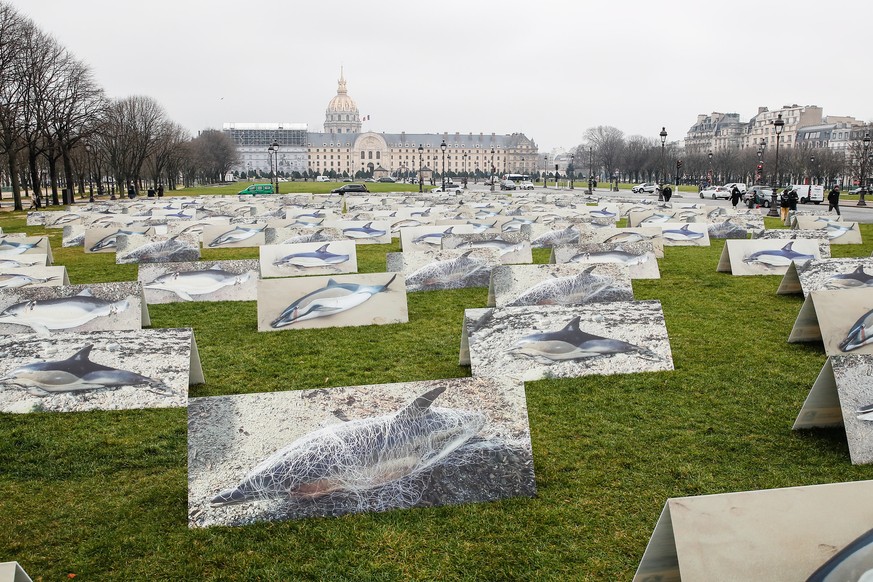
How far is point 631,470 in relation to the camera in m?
5.01

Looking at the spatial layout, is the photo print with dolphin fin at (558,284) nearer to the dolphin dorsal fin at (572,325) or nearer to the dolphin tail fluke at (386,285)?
the dolphin tail fluke at (386,285)

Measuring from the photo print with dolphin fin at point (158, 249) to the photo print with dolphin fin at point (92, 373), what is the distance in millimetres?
9288

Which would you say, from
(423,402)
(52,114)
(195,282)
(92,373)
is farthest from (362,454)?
(52,114)

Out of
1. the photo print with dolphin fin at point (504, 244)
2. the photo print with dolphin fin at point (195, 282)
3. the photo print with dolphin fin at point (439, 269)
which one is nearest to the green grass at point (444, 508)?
the photo print with dolphin fin at point (195, 282)

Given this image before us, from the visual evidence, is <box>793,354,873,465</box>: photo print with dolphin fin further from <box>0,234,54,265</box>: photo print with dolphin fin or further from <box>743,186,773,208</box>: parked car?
<box>743,186,773,208</box>: parked car

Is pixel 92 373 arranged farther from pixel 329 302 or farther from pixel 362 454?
pixel 329 302

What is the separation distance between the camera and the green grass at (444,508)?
3.96 metres

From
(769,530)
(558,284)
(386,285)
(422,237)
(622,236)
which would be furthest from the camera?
(422,237)

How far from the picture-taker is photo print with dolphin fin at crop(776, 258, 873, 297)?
385 inches

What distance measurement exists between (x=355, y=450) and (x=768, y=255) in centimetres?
1064

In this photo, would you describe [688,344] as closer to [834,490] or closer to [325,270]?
[834,490]

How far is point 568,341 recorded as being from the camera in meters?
6.96

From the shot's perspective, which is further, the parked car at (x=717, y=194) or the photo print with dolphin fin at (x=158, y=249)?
the parked car at (x=717, y=194)

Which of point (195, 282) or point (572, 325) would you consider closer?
point (572, 325)
